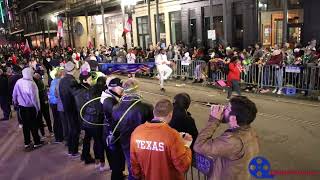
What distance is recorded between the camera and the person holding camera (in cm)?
332

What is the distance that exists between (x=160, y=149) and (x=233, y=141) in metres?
0.72

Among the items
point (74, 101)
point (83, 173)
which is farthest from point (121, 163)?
point (74, 101)

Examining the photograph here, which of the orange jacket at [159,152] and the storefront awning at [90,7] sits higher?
the storefront awning at [90,7]

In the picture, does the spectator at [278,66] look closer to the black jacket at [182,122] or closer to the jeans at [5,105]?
the jeans at [5,105]

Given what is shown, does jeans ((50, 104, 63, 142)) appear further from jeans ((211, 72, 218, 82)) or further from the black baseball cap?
jeans ((211, 72, 218, 82))

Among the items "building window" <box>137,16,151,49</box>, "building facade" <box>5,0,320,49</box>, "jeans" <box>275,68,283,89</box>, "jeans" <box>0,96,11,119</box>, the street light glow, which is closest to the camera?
"jeans" <box>0,96,11,119</box>

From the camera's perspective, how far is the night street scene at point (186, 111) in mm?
3664

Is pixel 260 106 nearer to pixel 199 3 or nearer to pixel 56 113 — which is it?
pixel 56 113

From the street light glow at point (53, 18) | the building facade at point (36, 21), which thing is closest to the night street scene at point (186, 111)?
the street light glow at point (53, 18)

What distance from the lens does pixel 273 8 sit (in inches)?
757

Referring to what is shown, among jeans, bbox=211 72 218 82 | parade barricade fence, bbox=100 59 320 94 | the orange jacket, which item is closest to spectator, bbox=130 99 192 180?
the orange jacket

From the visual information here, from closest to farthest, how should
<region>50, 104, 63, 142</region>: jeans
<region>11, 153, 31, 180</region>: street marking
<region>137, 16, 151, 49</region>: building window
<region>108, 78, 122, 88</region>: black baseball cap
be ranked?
<region>108, 78, 122, 88</region>: black baseball cap
<region>11, 153, 31, 180</region>: street marking
<region>50, 104, 63, 142</region>: jeans
<region>137, 16, 151, 49</region>: building window

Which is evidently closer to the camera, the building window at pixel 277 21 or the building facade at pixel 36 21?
the building window at pixel 277 21

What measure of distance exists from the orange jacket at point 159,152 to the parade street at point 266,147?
10.6ft
